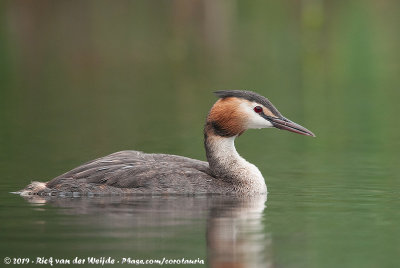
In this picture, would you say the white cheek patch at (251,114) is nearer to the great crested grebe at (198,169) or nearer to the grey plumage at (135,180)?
the great crested grebe at (198,169)

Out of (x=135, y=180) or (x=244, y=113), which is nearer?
(x=135, y=180)

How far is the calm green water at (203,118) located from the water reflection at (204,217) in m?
0.02

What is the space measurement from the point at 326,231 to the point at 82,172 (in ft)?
11.7

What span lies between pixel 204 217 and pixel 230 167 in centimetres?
198

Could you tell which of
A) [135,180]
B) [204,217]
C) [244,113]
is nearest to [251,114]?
[244,113]

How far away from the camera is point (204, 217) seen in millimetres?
11555

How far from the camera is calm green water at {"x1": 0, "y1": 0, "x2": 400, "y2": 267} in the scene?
34.0 feet

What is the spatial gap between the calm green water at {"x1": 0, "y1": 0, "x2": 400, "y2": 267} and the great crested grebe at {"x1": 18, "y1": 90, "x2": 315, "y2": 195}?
299mm

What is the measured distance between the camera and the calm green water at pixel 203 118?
10.4 m

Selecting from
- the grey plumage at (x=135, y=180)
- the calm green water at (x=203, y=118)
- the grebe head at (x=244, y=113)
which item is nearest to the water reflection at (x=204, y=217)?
the calm green water at (x=203, y=118)

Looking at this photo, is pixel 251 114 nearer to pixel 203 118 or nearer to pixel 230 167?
pixel 230 167

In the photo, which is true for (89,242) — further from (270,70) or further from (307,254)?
(270,70)

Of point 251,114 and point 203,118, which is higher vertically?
point 251,114

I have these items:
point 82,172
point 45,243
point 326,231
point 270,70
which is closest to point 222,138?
point 82,172
